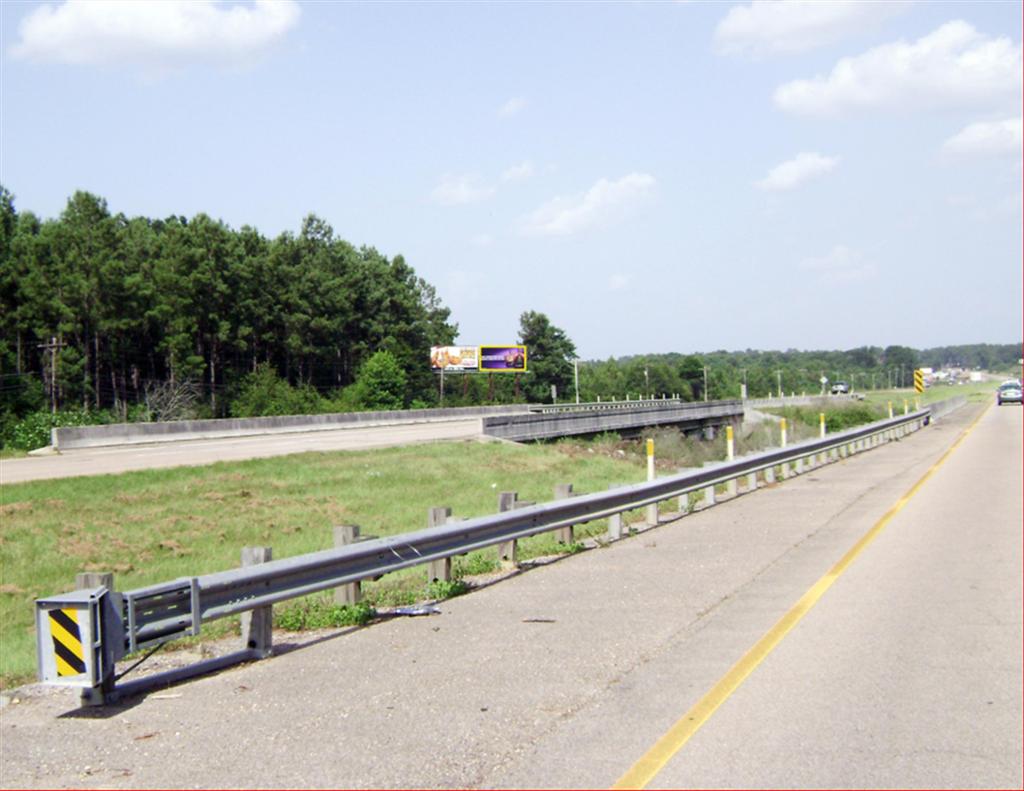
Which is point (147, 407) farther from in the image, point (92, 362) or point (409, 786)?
point (409, 786)

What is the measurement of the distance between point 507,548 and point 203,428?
3817 cm

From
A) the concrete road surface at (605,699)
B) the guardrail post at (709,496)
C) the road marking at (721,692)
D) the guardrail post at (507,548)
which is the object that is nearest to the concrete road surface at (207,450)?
the guardrail post at (709,496)

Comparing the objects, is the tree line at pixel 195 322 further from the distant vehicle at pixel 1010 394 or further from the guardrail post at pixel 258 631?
the guardrail post at pixel 258 631

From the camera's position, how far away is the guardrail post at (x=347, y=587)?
10320 millimetres

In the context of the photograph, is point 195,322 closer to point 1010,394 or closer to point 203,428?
point 203,428

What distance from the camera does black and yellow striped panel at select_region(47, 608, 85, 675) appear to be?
7074 mm

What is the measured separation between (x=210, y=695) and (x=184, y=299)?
8200cm

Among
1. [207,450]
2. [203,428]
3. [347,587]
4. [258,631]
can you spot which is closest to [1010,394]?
[203,428]

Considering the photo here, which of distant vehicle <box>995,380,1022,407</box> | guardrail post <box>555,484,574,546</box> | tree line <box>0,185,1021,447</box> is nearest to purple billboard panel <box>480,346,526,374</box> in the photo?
tree line <box>0,185,1021,447</box>

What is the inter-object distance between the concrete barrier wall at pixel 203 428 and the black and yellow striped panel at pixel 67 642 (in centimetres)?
3586

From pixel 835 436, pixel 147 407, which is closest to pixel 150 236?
pixel 147 407

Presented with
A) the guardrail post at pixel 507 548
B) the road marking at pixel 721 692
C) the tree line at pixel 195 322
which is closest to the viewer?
the road marking at pixel 721 692

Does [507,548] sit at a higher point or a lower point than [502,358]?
lower

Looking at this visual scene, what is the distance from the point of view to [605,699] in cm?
722
